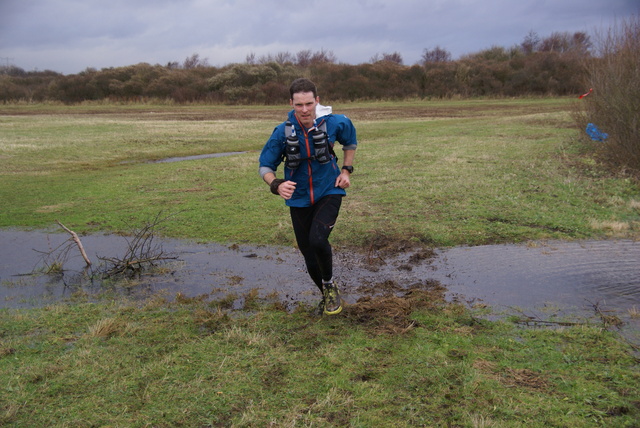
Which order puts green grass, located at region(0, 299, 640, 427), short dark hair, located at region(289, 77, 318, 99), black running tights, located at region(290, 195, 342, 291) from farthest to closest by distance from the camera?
black running tights, located at region(290, 195, 342, 291) < short dark hair, located at region(289, 77, 318, 99) < green grass, located at region(0, 299, 640, 427)

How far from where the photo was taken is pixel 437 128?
2736 cm

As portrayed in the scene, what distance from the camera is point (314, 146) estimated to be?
5.29 meters

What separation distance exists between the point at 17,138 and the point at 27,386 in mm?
22500

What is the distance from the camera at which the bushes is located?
526 inches

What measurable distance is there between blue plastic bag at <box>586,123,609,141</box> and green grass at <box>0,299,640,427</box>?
45.0 ft

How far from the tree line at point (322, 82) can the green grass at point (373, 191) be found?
109 feet

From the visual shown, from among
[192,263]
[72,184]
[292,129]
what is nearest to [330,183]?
[292,129]

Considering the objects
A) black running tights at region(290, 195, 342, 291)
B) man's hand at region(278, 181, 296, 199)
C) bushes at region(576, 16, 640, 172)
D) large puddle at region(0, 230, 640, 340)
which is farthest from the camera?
bushes at region(576, 16, 640, 172)

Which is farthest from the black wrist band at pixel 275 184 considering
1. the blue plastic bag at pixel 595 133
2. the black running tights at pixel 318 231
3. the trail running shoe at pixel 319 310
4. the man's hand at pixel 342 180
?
the blue plastic bag at pixel 595 133

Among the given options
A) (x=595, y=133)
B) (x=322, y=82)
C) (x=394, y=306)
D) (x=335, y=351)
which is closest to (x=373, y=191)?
(x=394, y=306)

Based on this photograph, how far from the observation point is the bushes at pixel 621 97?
13.4m

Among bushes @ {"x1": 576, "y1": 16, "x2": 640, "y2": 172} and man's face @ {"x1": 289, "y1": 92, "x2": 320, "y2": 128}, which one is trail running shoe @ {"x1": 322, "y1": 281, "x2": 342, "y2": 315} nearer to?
man's face @ {"x1": 289, "y1": 92, "x2": 320, "y2": 128}

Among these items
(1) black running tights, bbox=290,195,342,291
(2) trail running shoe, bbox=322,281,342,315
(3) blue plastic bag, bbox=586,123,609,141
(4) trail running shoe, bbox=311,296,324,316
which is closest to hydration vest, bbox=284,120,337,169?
(1) black running tights, bbox=290,195,342,291

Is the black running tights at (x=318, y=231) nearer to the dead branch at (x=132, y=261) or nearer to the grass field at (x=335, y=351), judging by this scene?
the grass field at (x=335, y=351)
